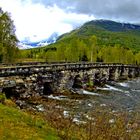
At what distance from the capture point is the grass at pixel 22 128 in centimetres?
2312

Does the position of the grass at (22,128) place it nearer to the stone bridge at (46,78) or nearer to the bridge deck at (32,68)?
the stone bridge at (46,78)

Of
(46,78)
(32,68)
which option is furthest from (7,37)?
(32,68)

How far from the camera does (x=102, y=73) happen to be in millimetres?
110562

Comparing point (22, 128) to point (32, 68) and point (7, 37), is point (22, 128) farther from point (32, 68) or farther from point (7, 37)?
point (7, 37)

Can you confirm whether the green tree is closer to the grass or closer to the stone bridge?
the stone bridge

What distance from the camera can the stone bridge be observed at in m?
58.9

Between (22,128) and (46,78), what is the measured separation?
45516 mm

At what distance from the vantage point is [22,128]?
25000 mm

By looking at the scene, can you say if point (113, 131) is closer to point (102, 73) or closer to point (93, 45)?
point (102, 73)

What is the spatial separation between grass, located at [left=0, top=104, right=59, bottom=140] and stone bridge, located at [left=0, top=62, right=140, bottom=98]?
27.1m

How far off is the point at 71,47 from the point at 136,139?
537 ft

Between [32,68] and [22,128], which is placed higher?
[32,68]

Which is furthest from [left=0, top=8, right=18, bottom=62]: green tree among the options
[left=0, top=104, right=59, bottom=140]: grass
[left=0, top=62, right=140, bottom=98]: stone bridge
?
[left=0, top=104, right=59, bottom=140]: grass

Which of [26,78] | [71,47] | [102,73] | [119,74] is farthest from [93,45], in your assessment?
[26,78]
